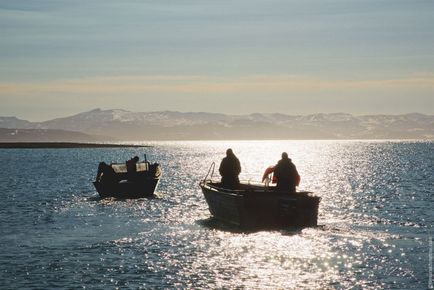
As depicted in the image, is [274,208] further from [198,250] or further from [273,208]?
[198,250]

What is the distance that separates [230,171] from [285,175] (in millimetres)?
4091

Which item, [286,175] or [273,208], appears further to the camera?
[286,175]

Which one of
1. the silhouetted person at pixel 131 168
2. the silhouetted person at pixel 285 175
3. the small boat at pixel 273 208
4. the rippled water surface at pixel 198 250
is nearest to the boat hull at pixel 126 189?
the silhouetted person at pixel 131 168

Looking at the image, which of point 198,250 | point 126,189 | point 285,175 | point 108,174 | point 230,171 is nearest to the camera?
point 198,250

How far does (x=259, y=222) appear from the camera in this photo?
3131 centimetres

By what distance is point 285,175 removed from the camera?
32.2 meters

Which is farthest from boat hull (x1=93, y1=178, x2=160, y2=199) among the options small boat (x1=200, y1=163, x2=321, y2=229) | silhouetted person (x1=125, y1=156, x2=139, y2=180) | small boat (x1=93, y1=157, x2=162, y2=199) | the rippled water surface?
small boat (x1=200, y1=163, x2=321, y2=229)

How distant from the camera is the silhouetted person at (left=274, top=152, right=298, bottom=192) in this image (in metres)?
32.2

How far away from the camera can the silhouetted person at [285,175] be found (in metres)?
32.2

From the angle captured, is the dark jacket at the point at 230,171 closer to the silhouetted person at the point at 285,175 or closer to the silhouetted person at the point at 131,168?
the silhouetted person at the point at 285,175

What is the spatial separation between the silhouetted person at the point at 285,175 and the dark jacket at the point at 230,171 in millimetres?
3315

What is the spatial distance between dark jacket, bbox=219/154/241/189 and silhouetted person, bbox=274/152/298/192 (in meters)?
3.31

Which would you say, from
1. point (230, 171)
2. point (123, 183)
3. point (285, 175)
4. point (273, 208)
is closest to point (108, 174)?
point (123, 183)

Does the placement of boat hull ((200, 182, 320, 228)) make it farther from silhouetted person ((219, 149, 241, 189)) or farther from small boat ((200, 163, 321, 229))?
silhouetted person ((219, 149, 241, 189))
